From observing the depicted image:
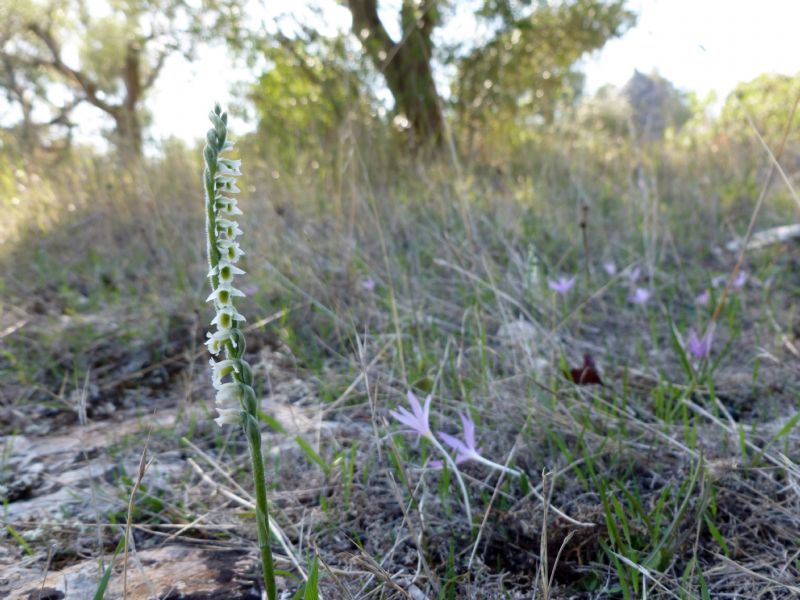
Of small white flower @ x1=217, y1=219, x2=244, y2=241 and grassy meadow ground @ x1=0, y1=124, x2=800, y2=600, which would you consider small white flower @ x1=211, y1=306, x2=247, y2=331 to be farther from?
grassy meadow ground @ x1=0, y1=124, x2=800, y2=600

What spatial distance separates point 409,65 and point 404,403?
3.79 m

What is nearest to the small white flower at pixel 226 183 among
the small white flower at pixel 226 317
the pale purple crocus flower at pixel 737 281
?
the small white flower at pixel 226 317

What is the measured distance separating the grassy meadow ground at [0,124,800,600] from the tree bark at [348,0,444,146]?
1265 millimetres

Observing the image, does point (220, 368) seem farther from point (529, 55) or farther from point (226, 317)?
point (529, 55)

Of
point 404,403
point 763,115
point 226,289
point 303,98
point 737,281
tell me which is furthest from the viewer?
point 763,115

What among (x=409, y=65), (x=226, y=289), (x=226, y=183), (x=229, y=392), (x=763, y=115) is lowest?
(x=229, y=392)

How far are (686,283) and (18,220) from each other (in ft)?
12.8

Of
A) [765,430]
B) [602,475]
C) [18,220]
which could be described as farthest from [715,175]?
[18,220]

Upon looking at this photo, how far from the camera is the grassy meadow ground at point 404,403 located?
112 cm

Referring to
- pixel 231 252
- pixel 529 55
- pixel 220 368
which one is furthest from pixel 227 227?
pixel 529 55

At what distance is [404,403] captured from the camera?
1.73 metres

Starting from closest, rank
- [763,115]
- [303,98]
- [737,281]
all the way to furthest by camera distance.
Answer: [737,281], [303,98], [763,115]

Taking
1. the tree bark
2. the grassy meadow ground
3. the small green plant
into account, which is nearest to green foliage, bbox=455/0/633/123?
the tree bark

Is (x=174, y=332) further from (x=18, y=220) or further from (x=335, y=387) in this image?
(x=18, y=220)
